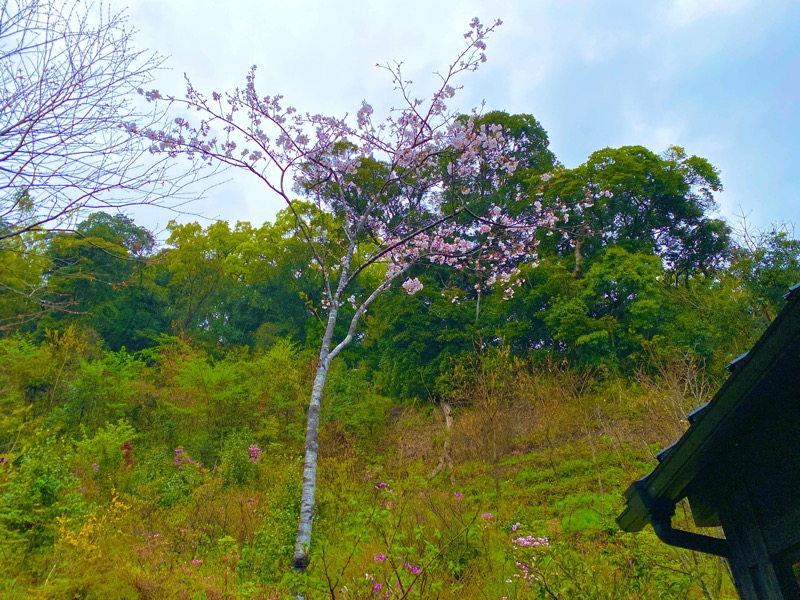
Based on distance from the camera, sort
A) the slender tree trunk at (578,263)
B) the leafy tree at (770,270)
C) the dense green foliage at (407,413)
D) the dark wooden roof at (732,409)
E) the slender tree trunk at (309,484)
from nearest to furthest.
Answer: the dark wooden roof at (732,409) < the slender tree trunk at (309,484) < the dense green foliage at (407,413) < the leafy tree at (770,270) < the slender tree trunk at (578,263)

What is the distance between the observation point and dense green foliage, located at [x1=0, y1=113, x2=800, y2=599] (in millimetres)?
5480

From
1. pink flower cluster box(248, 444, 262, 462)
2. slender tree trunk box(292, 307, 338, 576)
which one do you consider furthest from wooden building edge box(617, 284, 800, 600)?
pink flower cluster box(248, 444, 262, 462)

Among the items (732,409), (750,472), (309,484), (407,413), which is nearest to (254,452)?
(407,413)

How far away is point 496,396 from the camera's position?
12.7 m

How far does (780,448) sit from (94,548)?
6497 millimetres

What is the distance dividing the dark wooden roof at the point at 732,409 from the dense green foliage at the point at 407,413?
1.94m

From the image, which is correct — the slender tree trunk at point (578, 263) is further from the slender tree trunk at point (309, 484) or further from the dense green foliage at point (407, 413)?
the slender tree trunk at point (309, 484)

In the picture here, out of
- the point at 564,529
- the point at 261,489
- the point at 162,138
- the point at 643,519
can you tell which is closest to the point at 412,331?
the point at 261,489

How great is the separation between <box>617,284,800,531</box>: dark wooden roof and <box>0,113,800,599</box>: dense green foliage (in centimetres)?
194

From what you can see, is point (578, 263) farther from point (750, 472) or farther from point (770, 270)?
point (750, 472)

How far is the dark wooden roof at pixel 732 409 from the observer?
2074mm

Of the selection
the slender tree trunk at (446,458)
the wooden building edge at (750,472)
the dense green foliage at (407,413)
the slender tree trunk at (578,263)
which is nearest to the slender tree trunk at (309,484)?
the dense green foliage at (407,413)

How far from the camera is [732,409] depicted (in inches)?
91.3

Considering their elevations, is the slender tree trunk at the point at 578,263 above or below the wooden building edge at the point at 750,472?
above
